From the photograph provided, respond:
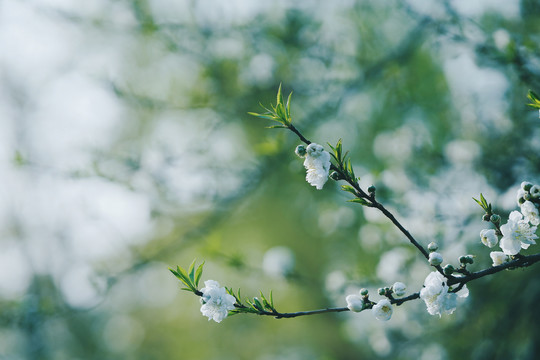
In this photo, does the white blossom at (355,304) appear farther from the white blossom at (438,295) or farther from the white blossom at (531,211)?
the white blossom at (531,211)

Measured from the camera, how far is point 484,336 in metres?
3.02

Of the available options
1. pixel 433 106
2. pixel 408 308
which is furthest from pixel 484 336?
pixel 433 106

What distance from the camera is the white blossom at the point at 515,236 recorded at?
3.94 ft

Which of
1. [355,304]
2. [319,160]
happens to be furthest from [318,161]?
[355,304]

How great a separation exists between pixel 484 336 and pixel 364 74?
2292 millimetres

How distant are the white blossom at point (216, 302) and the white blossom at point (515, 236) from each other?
87 centimetres

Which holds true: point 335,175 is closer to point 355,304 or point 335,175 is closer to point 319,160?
point 319,160

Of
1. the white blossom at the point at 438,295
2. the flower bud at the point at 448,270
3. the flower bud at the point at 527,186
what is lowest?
the white blossom at the point at 438,295

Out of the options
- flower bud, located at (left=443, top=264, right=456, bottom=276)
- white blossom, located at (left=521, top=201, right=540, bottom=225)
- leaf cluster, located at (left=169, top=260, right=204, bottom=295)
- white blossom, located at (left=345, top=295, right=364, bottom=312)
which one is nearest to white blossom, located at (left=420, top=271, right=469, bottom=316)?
flower bud, located at (left=443, top=264, right=456, bottom=276)

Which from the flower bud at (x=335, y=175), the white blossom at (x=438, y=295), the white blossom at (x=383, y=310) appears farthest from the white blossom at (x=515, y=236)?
the flower bud at (x=335, y=175)

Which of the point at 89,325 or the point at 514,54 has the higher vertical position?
the point at 89,325

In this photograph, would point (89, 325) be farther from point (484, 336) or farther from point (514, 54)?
point (514, 54)

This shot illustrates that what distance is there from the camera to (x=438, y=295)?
47.4 inches

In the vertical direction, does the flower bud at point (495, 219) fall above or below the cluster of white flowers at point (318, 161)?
below
